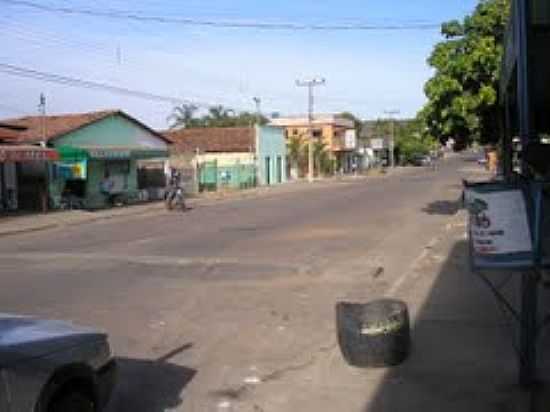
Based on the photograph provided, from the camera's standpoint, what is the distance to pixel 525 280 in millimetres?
7812

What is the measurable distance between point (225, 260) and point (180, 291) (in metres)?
4.27

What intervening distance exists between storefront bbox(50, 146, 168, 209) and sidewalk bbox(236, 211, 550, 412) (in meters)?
30.7

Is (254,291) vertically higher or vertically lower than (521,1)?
lower

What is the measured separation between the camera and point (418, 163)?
144125 mm

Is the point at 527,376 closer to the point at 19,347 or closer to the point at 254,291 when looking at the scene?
the point at 19,347

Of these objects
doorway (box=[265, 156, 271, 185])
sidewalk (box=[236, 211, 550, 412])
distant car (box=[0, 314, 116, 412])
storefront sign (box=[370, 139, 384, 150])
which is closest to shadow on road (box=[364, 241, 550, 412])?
sidewalk (box=[236, 211, 550, 412])

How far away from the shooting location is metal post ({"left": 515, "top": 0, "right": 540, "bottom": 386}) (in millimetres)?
7816

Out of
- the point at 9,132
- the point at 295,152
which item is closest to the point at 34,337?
the point at 9,132

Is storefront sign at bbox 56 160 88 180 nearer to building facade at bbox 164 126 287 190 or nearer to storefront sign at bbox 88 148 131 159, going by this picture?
storefront sign at bbox 88 148 131 159

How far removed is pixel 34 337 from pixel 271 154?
71.0 meters

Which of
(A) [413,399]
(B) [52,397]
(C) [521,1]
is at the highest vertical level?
(C) [521,1]

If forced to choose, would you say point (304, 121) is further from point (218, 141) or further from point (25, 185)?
point (25, 185)

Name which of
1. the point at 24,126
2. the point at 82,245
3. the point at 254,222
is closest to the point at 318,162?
the point at 24,126

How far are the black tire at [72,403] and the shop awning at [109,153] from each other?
35.1 meters
